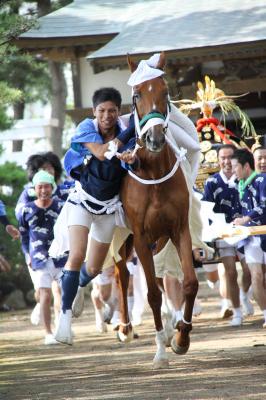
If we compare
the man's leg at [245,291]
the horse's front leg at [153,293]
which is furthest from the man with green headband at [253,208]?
the horse's front leg at [153,293]

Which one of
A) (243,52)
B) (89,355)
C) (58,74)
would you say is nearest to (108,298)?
(89,355)

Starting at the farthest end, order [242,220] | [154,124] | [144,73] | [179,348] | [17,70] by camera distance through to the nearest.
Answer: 1. [17,70]
2. [242,220]
3. [179,348]
4. [144,73]
5. [154,124]

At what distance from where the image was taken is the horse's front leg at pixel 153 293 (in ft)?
30.9

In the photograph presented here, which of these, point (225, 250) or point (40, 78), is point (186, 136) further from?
point (40, 78)

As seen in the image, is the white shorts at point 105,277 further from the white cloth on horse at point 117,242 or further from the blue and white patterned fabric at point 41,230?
the white cloth on horse at point 117,242

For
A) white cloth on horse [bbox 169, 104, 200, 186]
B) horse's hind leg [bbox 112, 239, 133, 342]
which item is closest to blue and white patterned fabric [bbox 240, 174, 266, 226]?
horse's hind leg [bbox 112, 239, 133, 342]

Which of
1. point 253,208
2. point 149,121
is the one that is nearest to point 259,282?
point 253,208

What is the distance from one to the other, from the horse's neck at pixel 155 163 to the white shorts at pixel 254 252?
3278 millimetres

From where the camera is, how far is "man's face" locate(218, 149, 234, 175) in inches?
520

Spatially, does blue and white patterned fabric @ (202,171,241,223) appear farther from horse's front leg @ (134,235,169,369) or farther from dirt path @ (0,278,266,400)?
horse's front leg @ (134,235,169,369)

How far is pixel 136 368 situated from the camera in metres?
9.61

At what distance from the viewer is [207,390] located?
7.87m

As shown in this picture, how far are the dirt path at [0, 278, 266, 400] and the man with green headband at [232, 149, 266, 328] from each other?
Answer: 1.95ft

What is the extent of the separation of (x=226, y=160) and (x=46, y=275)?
2.56 m
